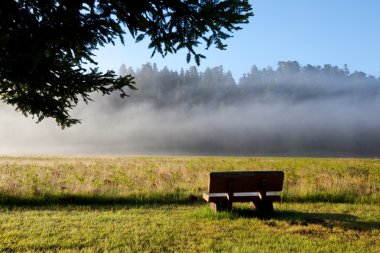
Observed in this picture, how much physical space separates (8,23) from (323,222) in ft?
24.5

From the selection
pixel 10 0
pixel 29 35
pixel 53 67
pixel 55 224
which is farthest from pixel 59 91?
pixel 55 224

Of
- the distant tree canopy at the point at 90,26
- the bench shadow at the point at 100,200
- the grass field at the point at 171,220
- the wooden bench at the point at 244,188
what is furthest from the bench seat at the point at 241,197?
the distant tree canopy at the point at 90,26

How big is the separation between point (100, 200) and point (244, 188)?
16.2 feet

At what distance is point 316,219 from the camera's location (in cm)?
867

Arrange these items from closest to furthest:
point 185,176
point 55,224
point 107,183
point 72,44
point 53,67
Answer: point 72,44
point 53,67
point 55,224
point 107,183
point 185,176

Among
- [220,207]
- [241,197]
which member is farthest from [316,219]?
[220,207]

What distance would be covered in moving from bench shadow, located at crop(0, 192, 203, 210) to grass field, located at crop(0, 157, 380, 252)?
28mm

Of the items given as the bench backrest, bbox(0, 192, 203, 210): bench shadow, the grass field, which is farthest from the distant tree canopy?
bbox(0, 192, 203, 210): bench shadow

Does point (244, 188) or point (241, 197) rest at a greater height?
point (244, 188)

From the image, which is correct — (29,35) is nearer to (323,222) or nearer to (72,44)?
(72,44)

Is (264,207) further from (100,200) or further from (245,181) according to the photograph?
(100,200)

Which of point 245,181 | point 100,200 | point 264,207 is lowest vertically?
point 100,200

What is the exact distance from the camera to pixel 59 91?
6.69 metres

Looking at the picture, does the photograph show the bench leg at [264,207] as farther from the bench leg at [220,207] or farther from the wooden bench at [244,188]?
the bench leg at [220,207]
